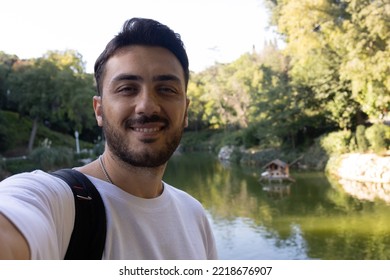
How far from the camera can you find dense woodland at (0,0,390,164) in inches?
296

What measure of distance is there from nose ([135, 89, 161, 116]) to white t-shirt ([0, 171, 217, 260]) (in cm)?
12

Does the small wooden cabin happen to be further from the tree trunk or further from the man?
the man

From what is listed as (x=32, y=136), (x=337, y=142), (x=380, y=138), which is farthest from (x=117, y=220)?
(x=32, y=136)

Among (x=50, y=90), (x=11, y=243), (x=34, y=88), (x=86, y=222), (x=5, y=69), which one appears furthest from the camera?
(x=50, y=90)

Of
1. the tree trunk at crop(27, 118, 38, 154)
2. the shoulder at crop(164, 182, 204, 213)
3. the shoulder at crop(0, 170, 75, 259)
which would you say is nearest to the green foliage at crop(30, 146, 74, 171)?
the tree trunk at crop(27, 118, 38, 154)

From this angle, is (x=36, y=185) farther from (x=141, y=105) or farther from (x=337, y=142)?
(x=337, y=142)

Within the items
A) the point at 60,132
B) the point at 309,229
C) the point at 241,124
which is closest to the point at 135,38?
the point at 309,229

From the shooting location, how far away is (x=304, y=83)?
10031 millimetres

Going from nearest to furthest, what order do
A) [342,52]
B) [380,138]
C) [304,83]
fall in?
[380,138] < [342,52] < [304,83]

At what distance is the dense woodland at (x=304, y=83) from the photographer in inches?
296

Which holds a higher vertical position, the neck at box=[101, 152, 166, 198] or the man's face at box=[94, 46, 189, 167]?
the man's face at box=[94, 46, 189, 167]

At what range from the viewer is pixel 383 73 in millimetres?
7277

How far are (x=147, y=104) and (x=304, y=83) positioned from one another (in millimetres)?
9918

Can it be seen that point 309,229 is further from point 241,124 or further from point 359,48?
point 241,124
